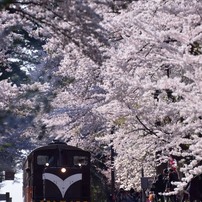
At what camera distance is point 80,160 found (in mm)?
26328

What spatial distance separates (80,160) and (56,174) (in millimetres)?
1348

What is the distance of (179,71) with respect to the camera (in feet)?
73.5

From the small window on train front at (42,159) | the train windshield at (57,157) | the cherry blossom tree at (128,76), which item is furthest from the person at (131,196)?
the small window on train front at (42,159)

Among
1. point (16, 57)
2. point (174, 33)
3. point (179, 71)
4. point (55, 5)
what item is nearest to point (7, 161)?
point (16, 57)

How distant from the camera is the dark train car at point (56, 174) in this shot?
2534 centimetres

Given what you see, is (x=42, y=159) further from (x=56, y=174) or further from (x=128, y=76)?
(x=128, y=76)

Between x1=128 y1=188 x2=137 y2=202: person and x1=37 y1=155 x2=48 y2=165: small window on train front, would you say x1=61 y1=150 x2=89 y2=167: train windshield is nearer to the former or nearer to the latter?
x1=37 y1=155 x2=48 y2=165: small window on train front

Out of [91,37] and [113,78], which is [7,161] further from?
[91,37]

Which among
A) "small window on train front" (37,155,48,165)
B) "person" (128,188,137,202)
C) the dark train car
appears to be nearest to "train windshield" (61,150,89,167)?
the dark train car

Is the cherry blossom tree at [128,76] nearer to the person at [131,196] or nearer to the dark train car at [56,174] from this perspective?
the dark train car at [56,174]

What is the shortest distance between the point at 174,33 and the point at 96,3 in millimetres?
3934

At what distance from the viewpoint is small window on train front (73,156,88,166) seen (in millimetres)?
26059

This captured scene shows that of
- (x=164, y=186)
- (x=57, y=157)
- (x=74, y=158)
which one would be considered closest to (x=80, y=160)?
(x=74, y=158)

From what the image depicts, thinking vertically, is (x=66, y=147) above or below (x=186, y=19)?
below
